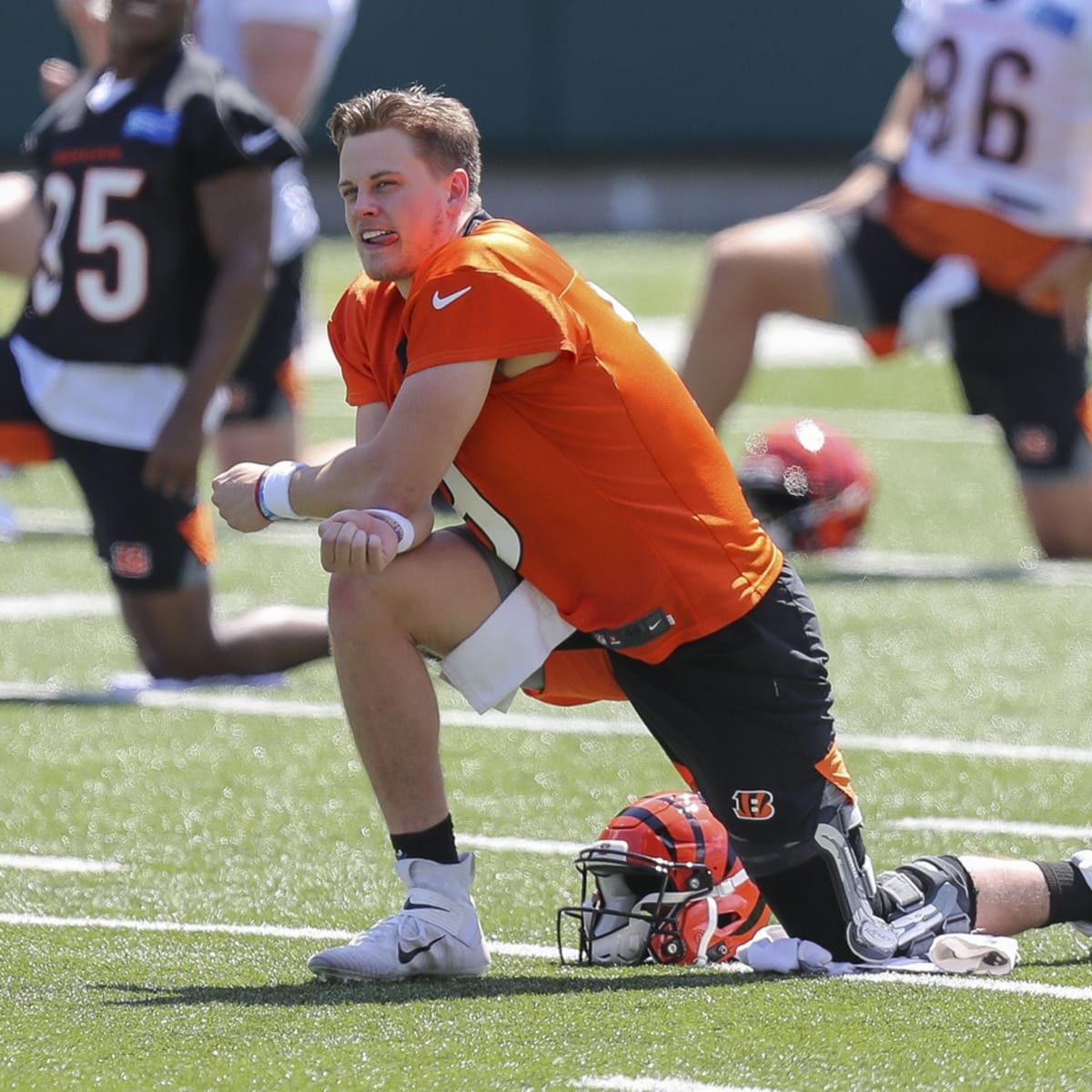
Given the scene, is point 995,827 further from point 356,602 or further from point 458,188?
→ point 458,188

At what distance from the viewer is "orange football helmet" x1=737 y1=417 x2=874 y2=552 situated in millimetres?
8258

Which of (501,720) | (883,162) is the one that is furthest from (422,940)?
(883,162)

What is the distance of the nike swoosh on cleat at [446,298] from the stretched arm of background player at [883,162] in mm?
4132

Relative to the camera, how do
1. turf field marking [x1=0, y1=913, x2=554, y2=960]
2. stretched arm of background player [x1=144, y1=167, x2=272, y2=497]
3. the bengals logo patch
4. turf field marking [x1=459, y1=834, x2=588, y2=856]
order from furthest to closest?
the bengals logo patch, stretched arm of background player [x1=144, y1=167, x2=272, y2=497], turf field marking [x1=459, y1=834, x2=588, y2=856], turf field marking [x1=0, y1=913, x2=554, y2=960]

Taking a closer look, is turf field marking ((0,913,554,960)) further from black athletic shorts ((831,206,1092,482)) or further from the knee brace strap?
black athletic shorts ((831,206,1092,482))

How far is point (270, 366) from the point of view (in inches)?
309

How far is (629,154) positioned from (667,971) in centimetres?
1772

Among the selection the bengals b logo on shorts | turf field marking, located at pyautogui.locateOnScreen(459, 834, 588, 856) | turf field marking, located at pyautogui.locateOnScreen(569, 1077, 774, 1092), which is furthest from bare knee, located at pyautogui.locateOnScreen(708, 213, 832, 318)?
turf field marking, located at pyautogui.locateOnScreen(569, 1077, 774, 1092)

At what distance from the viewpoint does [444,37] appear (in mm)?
20188

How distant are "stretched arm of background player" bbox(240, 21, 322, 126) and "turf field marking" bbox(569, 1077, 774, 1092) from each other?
5.22 meters

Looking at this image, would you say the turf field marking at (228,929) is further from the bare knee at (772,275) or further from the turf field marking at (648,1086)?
the bare knee at (772,275)

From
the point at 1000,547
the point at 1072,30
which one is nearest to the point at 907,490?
the point at 1000,547

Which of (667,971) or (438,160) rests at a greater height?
(438,160)

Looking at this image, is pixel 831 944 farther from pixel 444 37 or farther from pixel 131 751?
pixel 444 37
